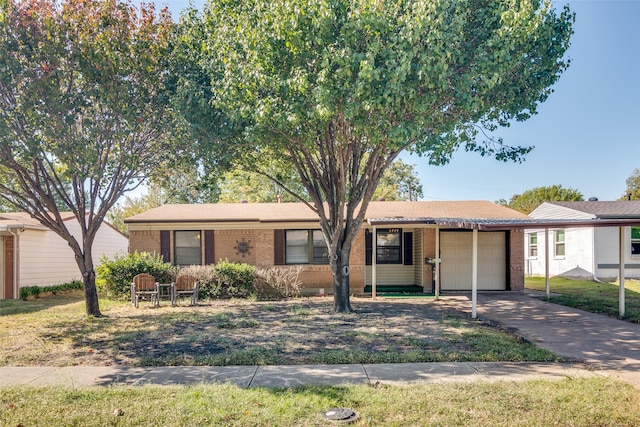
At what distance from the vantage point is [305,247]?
15.9 meters

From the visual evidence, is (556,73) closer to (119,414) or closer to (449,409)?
(449,409)

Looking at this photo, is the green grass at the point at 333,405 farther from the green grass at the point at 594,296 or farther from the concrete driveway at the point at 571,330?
the green grass at the point at 594,296

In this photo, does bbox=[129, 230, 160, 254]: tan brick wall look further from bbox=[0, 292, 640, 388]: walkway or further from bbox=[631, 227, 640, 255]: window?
bbox=[631, 227, 640, 255]: window

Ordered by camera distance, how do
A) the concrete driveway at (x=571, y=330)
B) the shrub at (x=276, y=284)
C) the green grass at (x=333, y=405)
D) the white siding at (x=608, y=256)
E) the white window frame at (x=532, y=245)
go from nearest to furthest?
the green grass at (x=333, y=405)
the concrete driveway at (x=571, y=330)
the shrub at (x=276, y=284)
the white siding at (x=608, y=256)
the white window frame at (x=532, y=245)

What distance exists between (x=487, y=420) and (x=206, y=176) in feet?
31.3

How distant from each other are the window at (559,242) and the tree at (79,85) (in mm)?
19597

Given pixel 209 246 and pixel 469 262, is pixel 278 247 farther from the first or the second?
pixel 469 262

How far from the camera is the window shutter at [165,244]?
622 inches

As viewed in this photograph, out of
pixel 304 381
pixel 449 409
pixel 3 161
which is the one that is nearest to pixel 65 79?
pixel 3 161

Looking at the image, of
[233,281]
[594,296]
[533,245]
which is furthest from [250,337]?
[533,245]

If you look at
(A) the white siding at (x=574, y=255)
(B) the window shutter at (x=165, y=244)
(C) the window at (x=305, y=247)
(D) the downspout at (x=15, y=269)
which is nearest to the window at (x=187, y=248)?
(B) the window shutter at (x=165, y=244)

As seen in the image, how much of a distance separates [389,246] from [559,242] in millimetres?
10859

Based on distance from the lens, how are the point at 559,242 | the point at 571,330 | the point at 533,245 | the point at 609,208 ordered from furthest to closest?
the point at 533,245
the point at 559,242
the point at 609,208
the point at 571,330

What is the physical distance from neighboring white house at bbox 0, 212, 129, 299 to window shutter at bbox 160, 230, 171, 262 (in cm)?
452
